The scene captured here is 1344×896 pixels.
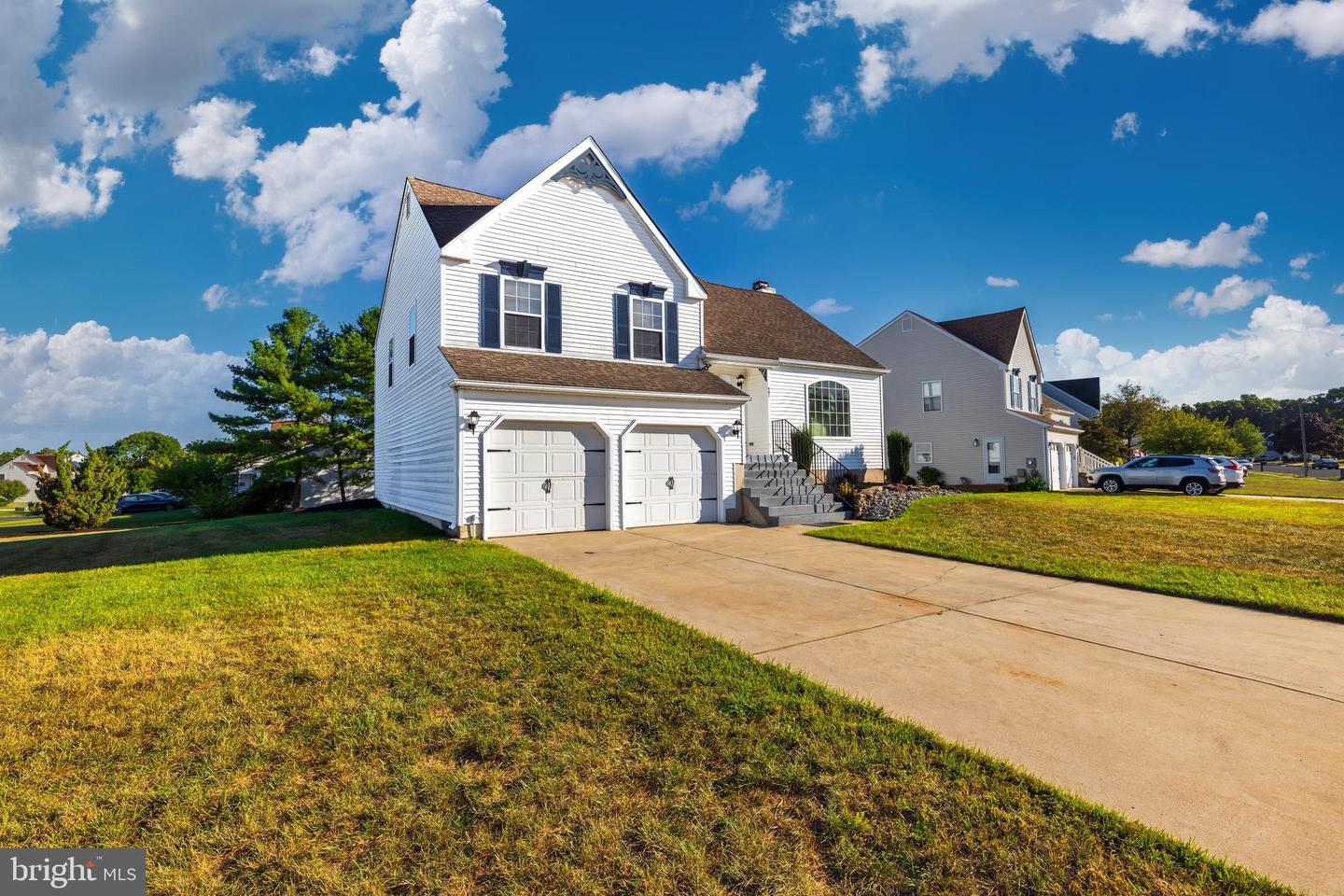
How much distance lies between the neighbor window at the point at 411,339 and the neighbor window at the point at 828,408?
11618 millimetres

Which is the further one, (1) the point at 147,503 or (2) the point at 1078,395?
(2) the point at 1078,395

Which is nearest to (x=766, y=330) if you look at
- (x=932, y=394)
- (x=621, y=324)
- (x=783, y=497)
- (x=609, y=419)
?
(x=621, y=324)

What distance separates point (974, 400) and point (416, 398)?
2398cm

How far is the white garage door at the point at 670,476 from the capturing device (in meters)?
13.3

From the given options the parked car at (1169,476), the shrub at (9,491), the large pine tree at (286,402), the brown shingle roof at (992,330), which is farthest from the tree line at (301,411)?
the shrub at (9,491)

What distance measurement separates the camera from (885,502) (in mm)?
14633

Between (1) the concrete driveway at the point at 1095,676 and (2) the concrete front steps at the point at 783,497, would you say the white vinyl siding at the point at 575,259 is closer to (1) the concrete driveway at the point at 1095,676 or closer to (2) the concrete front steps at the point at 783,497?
(2) the concrete front steps at the point at 783,497

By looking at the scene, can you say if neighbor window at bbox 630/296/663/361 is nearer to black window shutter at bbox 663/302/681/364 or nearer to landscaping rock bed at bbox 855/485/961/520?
black window shutter at bbox 663/302/681/364

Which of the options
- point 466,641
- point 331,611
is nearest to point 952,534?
point 466,641

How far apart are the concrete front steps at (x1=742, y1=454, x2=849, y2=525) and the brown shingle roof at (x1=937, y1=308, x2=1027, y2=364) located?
52.5 feet

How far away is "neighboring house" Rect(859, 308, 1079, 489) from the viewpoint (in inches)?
1022

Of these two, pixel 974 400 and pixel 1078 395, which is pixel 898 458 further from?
pixel 1078 395

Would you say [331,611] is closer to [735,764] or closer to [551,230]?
[735,764]

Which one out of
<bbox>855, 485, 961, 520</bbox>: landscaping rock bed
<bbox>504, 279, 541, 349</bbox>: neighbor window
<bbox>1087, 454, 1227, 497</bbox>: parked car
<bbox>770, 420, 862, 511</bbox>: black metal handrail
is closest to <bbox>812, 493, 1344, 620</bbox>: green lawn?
<bbox>855, 485, 961, 520</bbox>: landscaping rock bed
